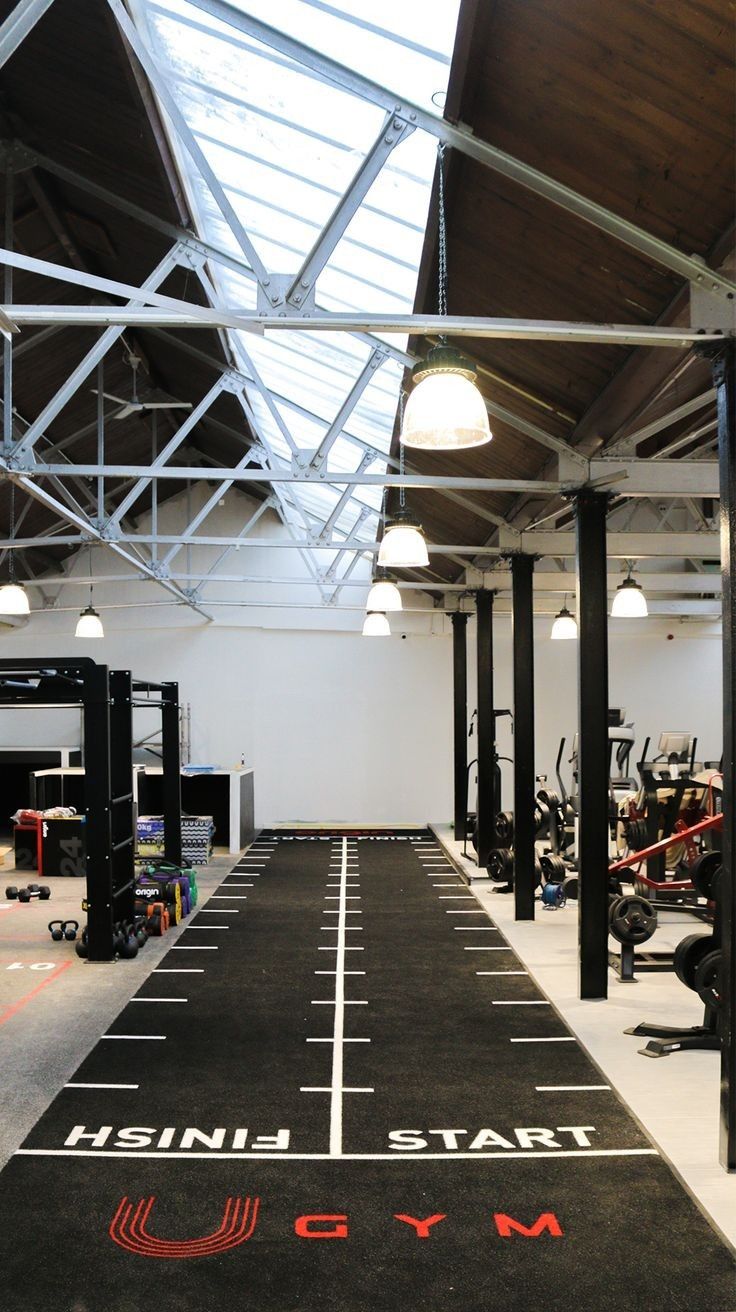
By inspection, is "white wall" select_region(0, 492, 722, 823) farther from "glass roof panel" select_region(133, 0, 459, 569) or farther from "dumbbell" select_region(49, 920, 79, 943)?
"glass roof panel" select_region(133, 0, 459, 569)

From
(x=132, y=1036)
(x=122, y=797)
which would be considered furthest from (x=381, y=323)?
(x=122, y=797)

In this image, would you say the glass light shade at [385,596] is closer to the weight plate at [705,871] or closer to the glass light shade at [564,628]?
the weight plate at [705,871]

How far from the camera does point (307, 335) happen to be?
7.49 metres

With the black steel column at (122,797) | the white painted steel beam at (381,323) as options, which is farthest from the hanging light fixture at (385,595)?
the black steel column at (122,797)

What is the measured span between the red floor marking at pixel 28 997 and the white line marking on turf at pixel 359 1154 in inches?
89.8

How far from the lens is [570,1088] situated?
17.6 ft

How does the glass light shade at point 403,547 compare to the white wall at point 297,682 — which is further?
the white wall at point 297,682

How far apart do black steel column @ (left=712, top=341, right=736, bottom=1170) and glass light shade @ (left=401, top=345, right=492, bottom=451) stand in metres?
1.52

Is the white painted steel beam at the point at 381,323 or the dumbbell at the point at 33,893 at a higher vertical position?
the white painted steel beam at the point at 381,323

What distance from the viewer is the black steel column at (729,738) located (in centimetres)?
419

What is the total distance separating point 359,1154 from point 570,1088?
1399 mm

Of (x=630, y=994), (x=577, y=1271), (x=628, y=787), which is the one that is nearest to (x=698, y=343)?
(x=577, y=1271)

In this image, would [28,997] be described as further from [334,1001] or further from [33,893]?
[33,893]

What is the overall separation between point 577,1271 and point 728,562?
288 cm
